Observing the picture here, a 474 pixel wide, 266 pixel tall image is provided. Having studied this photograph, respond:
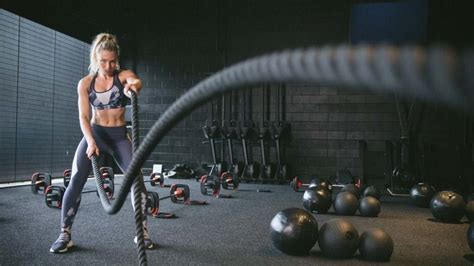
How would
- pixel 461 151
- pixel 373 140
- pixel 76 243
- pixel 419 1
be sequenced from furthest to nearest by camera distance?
pixel 373 140 < pixel 419 1 < pixel 461 151 < pixel 76 243

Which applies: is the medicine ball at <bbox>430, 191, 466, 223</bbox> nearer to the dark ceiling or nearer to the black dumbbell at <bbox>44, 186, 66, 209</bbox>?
the black dumbbell at <bbox>44, 186, 66, 209</bbox>

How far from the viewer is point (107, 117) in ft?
8.68

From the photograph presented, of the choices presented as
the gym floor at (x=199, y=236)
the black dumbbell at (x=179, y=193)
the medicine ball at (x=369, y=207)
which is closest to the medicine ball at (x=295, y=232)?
the gym floor at (x=199, y=236)

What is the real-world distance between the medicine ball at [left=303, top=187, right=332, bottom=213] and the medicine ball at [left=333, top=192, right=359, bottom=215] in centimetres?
11

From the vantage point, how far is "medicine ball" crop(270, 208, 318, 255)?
246cm

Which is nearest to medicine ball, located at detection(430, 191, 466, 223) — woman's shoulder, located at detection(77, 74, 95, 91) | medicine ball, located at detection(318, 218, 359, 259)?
medicine ball, located at detection(318, 218, 359, 259)

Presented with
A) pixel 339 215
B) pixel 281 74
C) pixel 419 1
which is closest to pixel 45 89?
pixel 339 215

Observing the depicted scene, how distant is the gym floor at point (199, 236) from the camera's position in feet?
7.93

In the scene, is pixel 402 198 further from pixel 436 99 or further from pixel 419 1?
pixel 436 99

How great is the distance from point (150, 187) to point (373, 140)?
12.3 feet

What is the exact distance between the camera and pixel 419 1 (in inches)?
241

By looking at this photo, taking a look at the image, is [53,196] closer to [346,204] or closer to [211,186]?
[211,186]

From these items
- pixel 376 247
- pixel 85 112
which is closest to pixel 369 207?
pixel 376 247

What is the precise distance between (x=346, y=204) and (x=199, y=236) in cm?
160
